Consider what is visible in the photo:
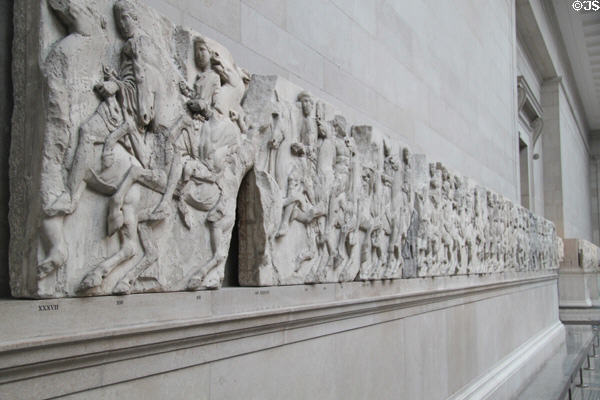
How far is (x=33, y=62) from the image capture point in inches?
109

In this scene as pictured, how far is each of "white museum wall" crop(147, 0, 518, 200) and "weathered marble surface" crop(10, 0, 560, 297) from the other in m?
0.74

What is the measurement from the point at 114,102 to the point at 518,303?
1148 cm

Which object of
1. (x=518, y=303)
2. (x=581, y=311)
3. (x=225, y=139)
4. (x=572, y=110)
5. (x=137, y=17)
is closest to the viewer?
(x=137, y=17)

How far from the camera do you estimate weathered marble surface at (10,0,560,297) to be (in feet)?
8.98

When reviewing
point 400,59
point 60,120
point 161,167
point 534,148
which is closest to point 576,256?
point 534,148

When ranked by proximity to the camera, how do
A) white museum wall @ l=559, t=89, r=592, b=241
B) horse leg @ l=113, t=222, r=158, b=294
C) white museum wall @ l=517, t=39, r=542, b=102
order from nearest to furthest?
horse leg @ l=113, t=222, r=158, b=294, white museum wall @ l=517, t=39, r=542, b=102, white museum wall @ l=559, t=89, r=592, b=241

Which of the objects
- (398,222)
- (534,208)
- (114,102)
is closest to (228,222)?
(114,102)

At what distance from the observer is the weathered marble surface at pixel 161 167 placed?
274cm

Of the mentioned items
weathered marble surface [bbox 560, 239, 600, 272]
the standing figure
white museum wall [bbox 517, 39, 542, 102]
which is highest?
white museum wall [bbox 517, 39, 542, 102]

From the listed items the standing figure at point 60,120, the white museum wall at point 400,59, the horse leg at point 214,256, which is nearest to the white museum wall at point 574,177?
the white museum wall at point 400,59

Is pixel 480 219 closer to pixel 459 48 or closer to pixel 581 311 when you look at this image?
pixel 459 48

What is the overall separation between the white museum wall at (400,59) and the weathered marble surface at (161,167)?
74 cm

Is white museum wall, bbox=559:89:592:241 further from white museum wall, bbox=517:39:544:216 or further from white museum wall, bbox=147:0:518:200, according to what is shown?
white museum wall, bbox=147:0:518:200

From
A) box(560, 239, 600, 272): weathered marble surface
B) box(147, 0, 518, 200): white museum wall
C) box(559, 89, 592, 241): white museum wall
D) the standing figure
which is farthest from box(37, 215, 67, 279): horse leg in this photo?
box(559, 89, 592, 241): white museum wall
